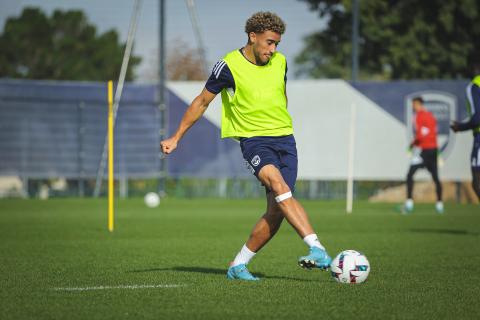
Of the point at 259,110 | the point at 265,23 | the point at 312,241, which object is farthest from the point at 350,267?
the point at 265,23

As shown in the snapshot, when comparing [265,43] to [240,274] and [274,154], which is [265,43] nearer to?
[274,154]

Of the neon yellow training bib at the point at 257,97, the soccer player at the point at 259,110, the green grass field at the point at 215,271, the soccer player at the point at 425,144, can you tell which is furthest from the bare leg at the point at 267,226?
the soccer player at the point at 425,144

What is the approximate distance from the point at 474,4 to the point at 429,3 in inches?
66.8

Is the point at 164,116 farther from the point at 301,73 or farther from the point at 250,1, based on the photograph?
the point at 301,73

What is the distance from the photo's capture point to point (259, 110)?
8.06 meters

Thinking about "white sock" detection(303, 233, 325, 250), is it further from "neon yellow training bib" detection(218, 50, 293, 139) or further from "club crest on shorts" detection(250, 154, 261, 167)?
"neon yellow training bib" detection(218, 50, 293, 139)

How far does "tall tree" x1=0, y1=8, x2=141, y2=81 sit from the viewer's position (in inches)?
2411

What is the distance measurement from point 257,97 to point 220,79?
0.35 metres

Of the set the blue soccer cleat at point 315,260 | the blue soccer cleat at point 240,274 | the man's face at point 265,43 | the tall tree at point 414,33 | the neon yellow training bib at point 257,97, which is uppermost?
the tall tree at point 414,33

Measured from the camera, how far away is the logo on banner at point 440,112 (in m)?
25.0

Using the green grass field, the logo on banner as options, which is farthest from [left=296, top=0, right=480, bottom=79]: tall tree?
the green grass field

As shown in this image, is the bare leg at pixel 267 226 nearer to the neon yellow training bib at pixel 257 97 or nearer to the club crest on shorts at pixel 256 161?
the club crest on shorts at pixel 256 161

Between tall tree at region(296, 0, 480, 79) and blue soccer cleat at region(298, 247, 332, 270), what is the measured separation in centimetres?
2616

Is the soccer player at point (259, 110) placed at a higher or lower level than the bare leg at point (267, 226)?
higher
